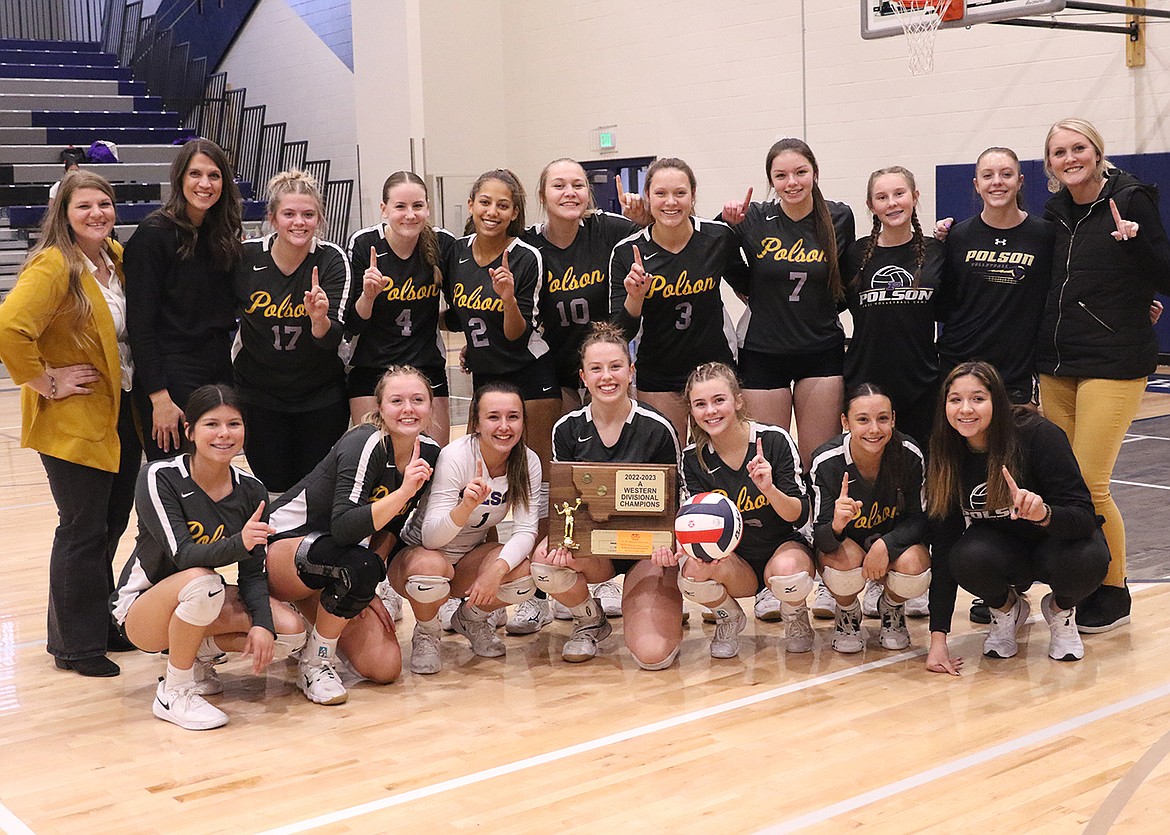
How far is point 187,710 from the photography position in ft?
11.3

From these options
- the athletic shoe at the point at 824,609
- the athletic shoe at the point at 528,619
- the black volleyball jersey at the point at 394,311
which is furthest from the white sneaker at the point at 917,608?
the black volleyball jersey at the point at 394,311

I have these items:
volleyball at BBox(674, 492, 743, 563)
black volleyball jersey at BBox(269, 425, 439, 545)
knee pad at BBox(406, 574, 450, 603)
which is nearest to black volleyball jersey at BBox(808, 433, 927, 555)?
volleyball at BBox(674, 492, 743, 563)

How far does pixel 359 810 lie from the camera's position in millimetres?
2846

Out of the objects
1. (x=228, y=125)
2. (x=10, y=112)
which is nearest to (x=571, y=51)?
(x=228, y=125)

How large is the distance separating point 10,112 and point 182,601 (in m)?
13.2

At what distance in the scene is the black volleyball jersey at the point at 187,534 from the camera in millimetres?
3445

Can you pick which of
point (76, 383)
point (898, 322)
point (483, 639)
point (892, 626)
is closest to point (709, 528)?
point (892, 626)

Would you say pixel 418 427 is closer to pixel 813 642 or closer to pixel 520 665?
pixel 520 665

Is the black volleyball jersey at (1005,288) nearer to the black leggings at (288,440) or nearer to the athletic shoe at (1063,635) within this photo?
the athletic shoe at (1063,635)

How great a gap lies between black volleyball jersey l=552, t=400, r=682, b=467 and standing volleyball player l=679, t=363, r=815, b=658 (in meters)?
0.09

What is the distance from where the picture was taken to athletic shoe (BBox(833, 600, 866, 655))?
156 inches

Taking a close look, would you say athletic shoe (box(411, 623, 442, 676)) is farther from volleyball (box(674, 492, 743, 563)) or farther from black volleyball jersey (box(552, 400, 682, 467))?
volleyball (box(674, 492, 743, 563))

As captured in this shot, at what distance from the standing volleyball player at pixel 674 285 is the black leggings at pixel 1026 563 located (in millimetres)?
1087

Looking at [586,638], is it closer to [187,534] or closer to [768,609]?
[768,609]
